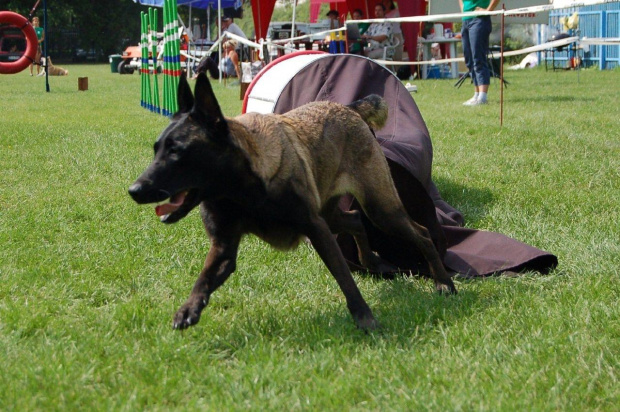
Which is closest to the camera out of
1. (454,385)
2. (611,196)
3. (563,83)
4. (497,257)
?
(454,385)

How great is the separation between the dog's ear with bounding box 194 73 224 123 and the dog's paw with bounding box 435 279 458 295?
1.64 m

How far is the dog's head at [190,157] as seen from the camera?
10.4 ft

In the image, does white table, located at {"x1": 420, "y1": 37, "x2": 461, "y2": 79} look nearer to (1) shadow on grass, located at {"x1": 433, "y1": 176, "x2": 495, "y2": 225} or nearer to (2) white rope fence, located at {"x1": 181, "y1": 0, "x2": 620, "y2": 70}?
(2) white rope fence, located at {"x1": 181, "y1": 0, "x2": 620, "y2": 70}

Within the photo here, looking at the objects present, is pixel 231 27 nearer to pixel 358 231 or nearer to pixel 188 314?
pixel 358 231

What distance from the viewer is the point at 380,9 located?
18719mm

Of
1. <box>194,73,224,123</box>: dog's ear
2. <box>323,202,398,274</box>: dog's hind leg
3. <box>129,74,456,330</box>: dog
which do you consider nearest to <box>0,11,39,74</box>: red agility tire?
<box>323,202,398,274</box>: dog's hind leg

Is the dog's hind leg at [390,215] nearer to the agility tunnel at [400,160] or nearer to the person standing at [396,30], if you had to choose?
the agility tunnel at [400,160]

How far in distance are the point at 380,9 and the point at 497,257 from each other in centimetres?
1499

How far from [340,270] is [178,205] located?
0.81 meters

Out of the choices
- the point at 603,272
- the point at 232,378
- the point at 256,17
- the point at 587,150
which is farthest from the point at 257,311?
the point at 256,17

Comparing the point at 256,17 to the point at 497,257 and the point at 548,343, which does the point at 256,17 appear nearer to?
the point at 497,257

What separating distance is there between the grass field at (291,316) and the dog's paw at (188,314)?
0.06 meters

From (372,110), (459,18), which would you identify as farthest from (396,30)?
(372,110)

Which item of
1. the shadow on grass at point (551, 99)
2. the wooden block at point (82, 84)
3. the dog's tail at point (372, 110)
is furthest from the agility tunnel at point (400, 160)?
the wooden block at point (82, 84)
